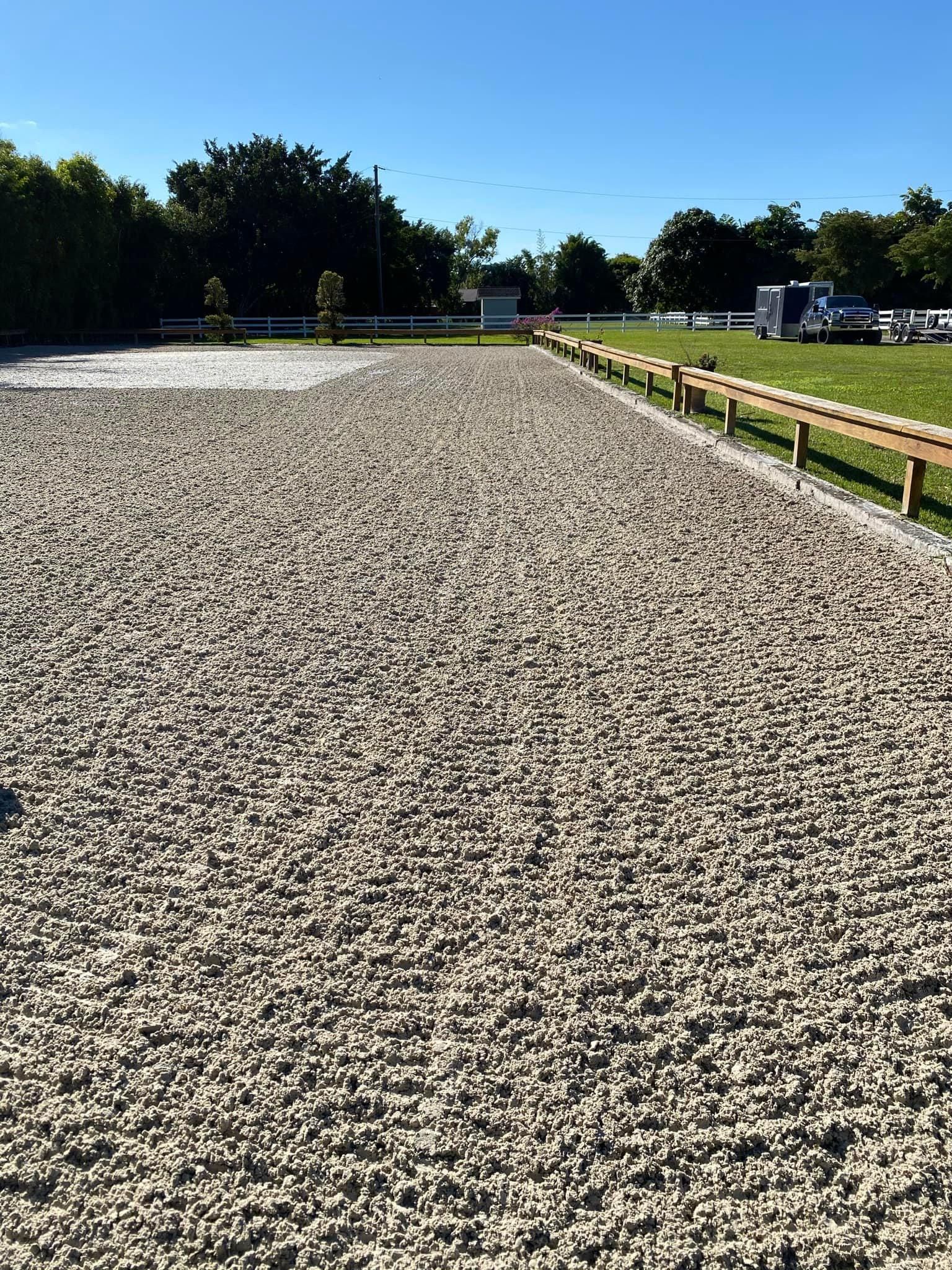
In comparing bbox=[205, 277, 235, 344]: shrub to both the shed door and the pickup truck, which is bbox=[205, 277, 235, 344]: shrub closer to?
the shed door

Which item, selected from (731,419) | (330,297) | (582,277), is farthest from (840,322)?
(582,277)

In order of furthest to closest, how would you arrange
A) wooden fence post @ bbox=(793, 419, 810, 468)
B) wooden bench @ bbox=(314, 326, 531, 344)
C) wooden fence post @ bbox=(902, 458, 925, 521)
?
wooden bench @ bbox=(314, 326, 531, 344) < wooden fence post @ bbox=(793, 419, 810, 468) < wooden fence post @ bbox=(902, 458, 925, 521)

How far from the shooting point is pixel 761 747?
3.49 metres

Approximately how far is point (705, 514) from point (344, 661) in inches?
145

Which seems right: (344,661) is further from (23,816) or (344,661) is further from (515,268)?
(515,268)

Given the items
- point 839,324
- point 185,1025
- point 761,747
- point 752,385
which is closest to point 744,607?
point 761,747

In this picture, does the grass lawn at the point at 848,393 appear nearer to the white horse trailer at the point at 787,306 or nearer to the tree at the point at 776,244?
the white horse trailer at the point at 787,306

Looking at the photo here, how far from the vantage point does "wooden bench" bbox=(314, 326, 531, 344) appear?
42844mm

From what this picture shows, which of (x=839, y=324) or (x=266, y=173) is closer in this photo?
(x=839, y=324)

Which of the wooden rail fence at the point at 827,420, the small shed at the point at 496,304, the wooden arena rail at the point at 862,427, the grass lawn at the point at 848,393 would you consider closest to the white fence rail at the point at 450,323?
the small shed at the point at 496,304

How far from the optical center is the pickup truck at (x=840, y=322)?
31.4 m

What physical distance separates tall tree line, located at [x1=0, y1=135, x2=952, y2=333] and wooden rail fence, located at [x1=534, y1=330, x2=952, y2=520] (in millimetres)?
35918

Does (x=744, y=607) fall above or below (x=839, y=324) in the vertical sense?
below

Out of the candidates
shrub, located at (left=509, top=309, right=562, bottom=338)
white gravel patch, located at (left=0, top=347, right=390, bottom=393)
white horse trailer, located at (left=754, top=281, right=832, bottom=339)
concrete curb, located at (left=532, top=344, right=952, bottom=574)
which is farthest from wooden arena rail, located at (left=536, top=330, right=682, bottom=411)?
shrub, located at (left=509, top=309, right=562, bottom=338)
